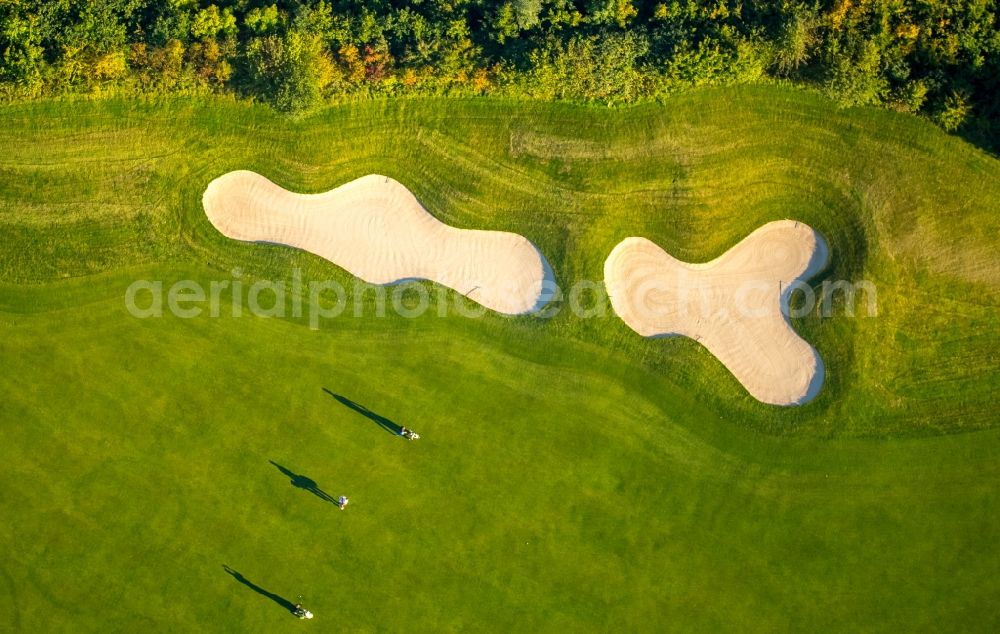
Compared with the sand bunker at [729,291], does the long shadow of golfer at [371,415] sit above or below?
below

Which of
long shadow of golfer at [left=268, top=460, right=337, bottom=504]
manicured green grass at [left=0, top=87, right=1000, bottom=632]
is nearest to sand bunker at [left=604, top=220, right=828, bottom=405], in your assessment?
manicured green grass at [left=0, top=87, right=1000, bottom=632]

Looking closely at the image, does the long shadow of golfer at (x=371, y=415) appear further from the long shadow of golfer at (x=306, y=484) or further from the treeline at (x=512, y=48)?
the treeline at (x=512, y=48)

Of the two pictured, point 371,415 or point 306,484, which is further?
point 371,415

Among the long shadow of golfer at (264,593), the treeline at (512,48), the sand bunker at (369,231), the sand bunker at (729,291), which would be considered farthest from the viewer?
the sand bunker at (369,231)

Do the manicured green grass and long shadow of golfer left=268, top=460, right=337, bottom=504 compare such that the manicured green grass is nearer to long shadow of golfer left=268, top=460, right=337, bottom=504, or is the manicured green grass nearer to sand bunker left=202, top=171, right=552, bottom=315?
long shadow of golfer left=268, top=460, right=337, bottom=504

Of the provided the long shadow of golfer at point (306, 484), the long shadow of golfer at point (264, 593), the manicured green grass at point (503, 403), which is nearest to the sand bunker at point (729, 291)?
the manicured green grass at point (503, 403)

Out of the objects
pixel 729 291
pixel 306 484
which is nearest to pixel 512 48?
pixel 729 291

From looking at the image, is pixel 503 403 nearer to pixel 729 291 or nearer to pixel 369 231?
pixel 369 231

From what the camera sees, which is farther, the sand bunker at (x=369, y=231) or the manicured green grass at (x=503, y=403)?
the sand bunker at (x=369, y=231)
